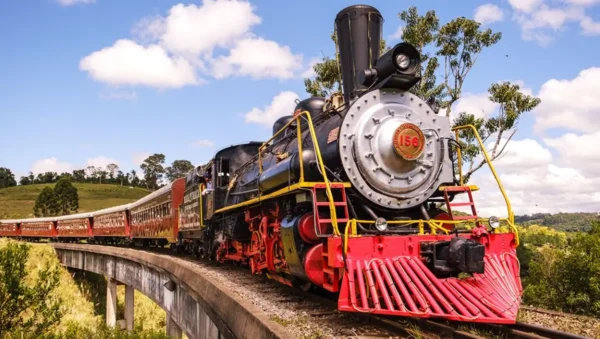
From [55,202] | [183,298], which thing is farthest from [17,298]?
[55,202]

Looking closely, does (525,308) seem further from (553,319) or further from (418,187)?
(418,187)

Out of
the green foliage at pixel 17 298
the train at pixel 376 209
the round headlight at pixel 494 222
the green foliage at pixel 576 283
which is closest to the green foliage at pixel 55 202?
the green foliage at pixel 17 298

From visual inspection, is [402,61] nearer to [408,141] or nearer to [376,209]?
[408,141]

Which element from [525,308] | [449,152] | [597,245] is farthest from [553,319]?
[597,245]

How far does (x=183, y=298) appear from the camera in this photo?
10.9 m

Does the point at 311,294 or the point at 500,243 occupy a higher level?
Result: the point at 500,243

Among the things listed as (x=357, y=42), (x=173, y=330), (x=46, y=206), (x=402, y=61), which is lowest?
(x=173, y=330)

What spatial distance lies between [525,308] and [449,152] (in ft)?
7.83

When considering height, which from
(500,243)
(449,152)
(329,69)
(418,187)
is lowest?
(500,243)

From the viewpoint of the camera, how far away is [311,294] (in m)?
7.45

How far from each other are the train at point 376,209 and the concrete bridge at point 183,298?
94 centimetres

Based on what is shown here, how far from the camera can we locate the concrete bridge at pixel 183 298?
574 cm

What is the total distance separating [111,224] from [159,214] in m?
11.4

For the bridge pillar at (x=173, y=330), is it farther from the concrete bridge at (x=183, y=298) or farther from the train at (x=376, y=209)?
the train at (x=376, y=209)
